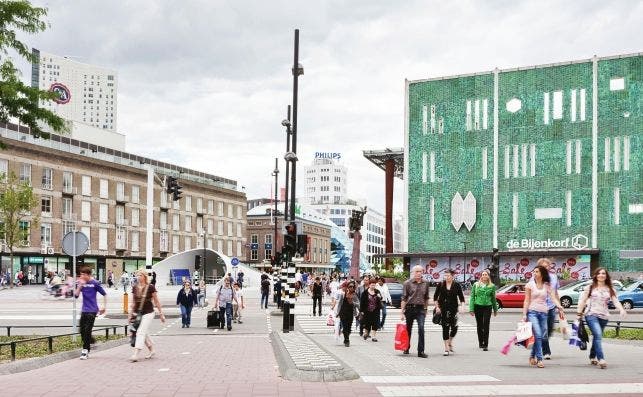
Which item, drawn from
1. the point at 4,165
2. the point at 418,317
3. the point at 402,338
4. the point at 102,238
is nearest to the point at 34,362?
the point at 402,338

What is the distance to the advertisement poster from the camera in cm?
6481

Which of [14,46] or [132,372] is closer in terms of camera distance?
[132,372]

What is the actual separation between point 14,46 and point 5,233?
152 feet

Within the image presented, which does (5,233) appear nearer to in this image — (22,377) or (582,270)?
(582,270)

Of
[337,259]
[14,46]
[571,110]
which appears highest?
[571,110]

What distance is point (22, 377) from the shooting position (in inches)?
442

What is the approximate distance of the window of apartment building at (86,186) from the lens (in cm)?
7981

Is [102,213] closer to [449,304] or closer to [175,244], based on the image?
[175,244]

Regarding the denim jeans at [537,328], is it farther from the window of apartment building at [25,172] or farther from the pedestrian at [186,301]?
the window of apartment building at [25,172]

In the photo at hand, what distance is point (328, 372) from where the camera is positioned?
10.3 m

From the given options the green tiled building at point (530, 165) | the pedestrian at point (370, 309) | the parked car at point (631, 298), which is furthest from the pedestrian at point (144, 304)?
the green tiled building at point (530, 165)

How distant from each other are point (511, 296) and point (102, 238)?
2228 inches

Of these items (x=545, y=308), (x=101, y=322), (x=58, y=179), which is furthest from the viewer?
(x=58, y=179)

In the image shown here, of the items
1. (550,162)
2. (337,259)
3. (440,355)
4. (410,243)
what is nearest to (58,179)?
(410,243)
